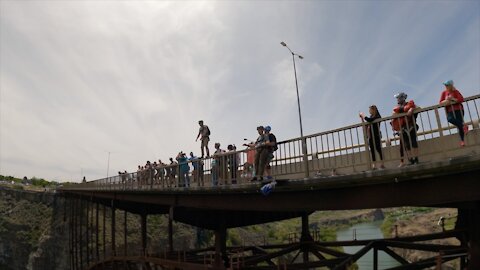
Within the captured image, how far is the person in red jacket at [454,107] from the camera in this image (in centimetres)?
651

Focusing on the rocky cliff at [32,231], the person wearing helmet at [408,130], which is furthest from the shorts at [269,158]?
the rocky cliff at [32,231]

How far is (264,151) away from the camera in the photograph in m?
9.58

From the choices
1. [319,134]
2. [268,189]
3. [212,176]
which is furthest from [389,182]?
[212,176]

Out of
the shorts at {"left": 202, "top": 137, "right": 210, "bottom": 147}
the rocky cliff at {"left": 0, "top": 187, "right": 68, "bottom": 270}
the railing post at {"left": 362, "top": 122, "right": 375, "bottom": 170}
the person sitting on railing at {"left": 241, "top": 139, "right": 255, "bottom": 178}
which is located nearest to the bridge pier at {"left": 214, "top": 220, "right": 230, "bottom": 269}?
the shorts at {"left": 202, "top": 137, "right": 210, "bottom": 147}

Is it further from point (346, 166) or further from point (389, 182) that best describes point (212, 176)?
point (389, 182)

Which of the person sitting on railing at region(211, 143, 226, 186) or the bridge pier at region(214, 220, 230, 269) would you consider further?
the bridge pier at region(214, 220, 230, 269)

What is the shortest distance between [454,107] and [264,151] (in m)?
4.61

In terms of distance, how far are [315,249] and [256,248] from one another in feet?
10.1

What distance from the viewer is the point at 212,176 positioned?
1202 centimetres

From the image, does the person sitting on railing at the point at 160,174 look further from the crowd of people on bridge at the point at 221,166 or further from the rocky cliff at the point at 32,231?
the rocky cliff at the point at 32,231

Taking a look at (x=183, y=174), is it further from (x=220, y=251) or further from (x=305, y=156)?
(x=305, y=156)

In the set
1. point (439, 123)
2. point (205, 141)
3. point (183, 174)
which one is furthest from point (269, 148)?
point (205, 141)

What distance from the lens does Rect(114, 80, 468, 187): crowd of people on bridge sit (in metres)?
6.80

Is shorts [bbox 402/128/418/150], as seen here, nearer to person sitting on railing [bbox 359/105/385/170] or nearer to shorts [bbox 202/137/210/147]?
person sitting on railing [bbox 359/105/385/170]
